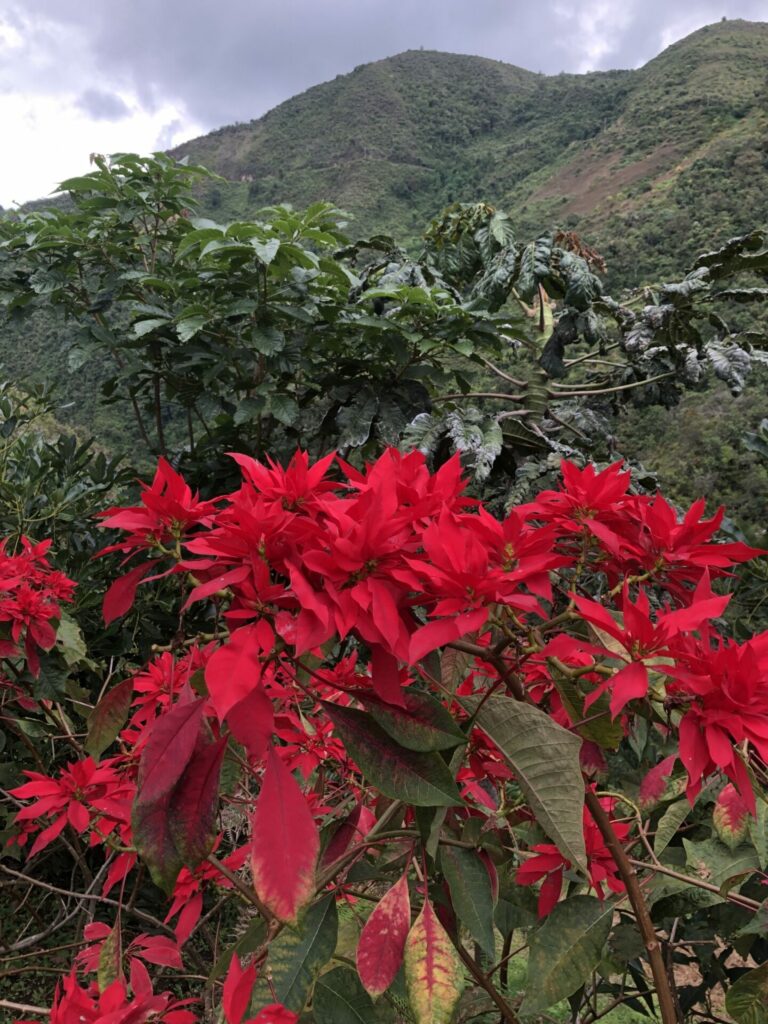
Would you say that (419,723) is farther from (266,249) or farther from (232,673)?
(266,249)

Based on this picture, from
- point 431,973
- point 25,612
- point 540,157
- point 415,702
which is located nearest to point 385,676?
point 415,702

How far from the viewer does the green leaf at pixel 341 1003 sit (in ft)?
2.02

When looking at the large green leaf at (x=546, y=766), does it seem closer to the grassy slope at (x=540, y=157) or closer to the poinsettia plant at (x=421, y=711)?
the poinsettia plant at (x=421, y=711)

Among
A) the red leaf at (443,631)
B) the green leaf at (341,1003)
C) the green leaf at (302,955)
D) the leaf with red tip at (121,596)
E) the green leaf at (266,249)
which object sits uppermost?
the green leaf at (266,249)

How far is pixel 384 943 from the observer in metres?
0.54

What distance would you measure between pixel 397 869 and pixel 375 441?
131cm

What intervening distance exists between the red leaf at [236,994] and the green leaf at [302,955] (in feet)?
0.08

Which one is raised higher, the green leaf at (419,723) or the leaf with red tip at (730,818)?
the green leaf at (419,723)

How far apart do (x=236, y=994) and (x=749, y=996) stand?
1.60 feet

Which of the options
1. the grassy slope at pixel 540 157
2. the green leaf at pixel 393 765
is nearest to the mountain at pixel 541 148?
the grassy slope at pixel 540 157

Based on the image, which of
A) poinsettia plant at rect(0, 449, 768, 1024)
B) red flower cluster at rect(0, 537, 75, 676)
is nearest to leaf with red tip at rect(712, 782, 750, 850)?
poinsettia plant at rect(0, 449, 768, 1024)

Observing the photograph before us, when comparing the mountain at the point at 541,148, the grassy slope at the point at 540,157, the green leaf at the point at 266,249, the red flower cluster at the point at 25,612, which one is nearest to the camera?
the red flower cluster at the point at 25,612

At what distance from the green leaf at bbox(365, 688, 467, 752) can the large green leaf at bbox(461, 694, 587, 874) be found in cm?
6

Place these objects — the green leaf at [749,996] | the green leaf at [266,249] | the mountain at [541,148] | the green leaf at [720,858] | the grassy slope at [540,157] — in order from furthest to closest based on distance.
→ the mountain at [541,148] → the grassy slope at [540,157] → the green leaf at [266,249] → the green leaf at [720,858] → the green leaf at [749,996]
